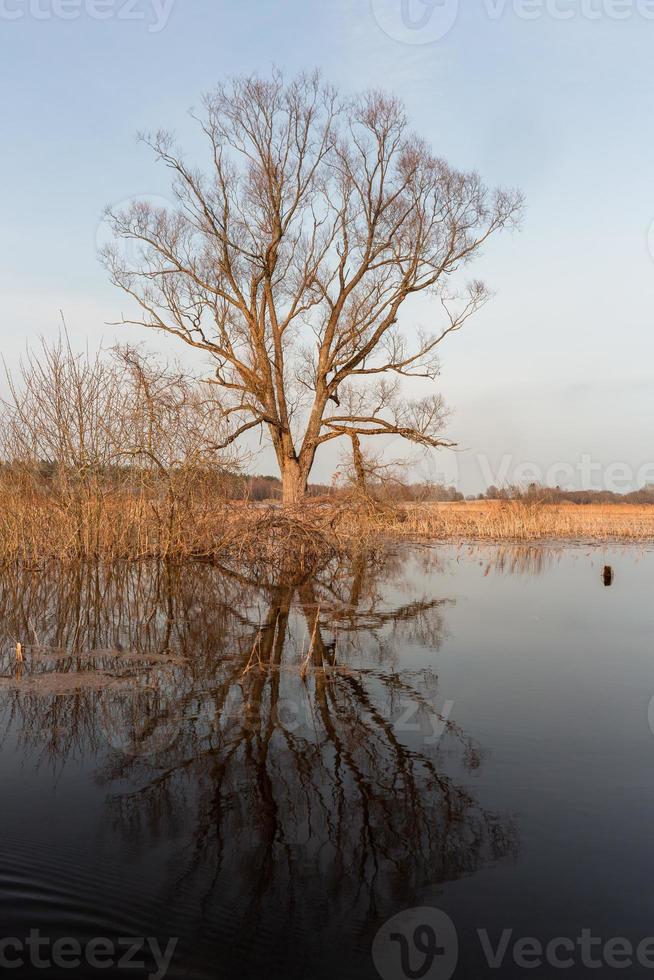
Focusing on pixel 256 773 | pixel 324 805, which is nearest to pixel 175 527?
pixel 256 773

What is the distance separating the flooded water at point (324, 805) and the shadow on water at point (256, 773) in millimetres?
13

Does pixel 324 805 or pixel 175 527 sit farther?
pixel 175 527

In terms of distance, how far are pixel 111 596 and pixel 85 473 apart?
4381mm

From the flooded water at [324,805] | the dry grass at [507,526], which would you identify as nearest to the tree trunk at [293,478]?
the dry grass at [507,526]

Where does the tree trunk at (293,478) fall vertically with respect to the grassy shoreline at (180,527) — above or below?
above

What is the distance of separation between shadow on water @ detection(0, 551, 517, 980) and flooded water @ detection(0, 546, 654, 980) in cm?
1

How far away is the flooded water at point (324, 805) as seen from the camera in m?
2.74

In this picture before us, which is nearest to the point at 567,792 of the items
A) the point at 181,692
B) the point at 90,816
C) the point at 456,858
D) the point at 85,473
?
the point at 456,858

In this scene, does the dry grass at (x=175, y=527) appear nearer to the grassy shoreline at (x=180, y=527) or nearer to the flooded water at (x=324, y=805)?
the grassy shoreline at (x=180, y=527)

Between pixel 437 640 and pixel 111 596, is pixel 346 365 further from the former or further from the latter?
pixel 437 640
